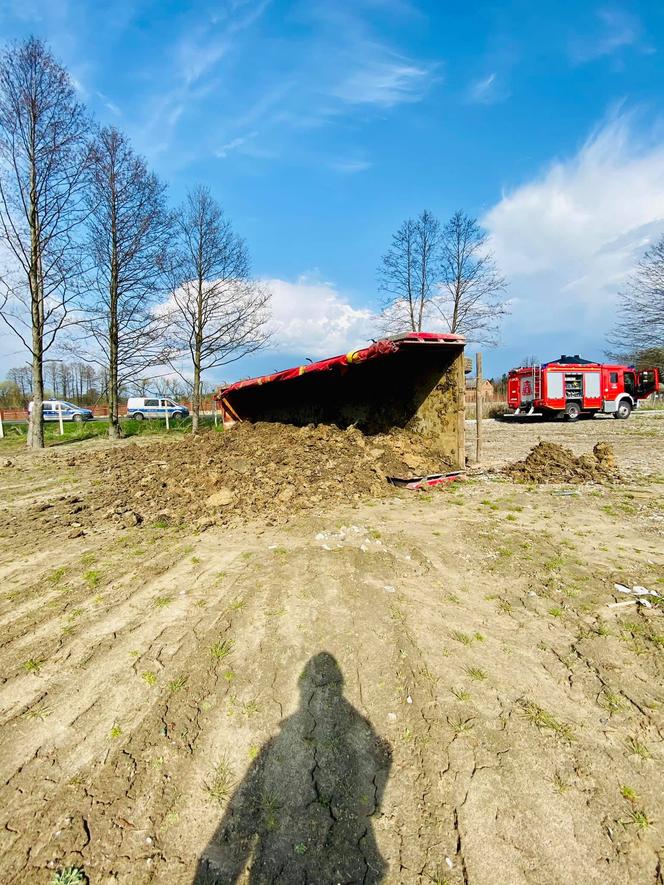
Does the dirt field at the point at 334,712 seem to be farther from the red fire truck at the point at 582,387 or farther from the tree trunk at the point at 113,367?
the red fire truck at the point at 582,387

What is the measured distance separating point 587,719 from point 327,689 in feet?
4.04

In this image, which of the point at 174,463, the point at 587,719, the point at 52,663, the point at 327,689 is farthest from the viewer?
the point at 174,463

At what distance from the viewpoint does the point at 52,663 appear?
2396mm

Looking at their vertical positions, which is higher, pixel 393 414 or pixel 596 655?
pixel 393 414

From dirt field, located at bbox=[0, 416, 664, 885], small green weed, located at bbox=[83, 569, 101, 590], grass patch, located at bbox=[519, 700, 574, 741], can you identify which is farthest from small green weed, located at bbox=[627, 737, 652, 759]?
small green weed, located at bbox=[83, 569, 101, 590]

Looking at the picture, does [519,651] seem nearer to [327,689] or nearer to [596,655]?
[596,655]

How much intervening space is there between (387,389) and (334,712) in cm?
678

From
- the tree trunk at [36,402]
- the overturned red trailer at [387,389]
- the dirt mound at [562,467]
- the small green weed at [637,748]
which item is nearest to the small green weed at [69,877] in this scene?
the small green weed at [637,748]

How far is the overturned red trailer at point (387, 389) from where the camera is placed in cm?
658

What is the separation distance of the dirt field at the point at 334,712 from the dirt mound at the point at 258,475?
1.16 m

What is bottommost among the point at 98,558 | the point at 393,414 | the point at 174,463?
the point at 98,558

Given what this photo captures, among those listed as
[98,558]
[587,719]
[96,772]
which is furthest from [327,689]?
[98,558]

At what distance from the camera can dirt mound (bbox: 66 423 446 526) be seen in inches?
210

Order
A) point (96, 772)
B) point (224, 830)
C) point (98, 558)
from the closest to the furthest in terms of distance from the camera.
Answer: point (224, 830), point (96, 772), point (98, 558)
